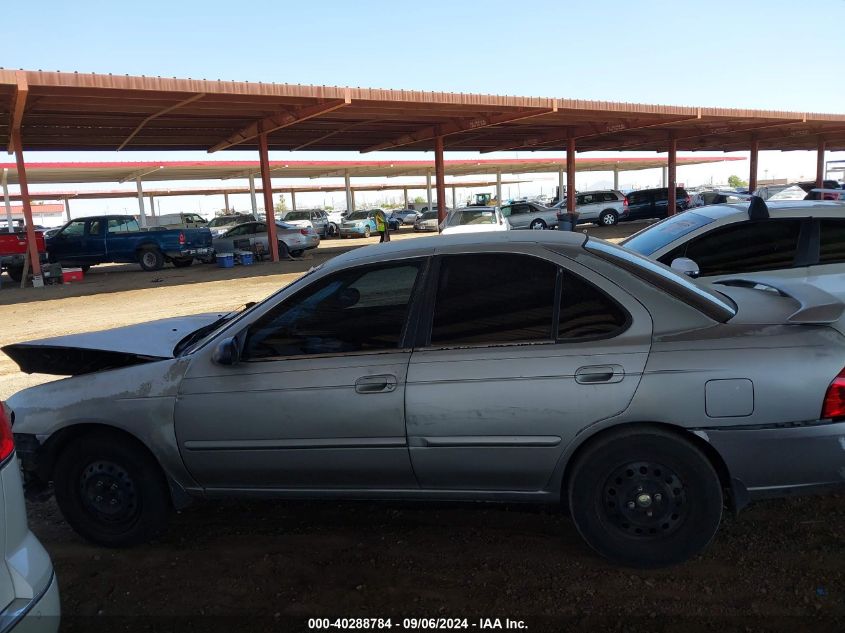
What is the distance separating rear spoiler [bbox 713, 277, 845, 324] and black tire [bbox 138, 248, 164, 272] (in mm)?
20737

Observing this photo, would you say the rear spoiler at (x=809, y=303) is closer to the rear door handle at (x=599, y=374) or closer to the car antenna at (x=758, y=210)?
the rear door handle at (x=599, y=374)

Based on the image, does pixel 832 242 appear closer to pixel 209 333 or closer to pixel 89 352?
pixel 209 333

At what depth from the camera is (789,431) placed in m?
2.77

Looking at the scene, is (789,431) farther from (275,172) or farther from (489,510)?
(275,172)

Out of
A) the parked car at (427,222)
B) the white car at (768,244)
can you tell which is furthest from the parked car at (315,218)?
the white car at (768,244)

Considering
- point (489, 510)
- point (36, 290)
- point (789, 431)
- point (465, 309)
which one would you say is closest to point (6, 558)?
point (465, 309)

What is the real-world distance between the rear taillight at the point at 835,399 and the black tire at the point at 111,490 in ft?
10.7

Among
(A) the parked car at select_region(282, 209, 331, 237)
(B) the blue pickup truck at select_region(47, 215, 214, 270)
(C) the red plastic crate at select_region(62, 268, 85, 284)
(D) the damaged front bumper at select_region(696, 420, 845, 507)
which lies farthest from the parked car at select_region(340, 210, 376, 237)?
(D) the damaged front bumper at select_region(696, 420, 845, 507)

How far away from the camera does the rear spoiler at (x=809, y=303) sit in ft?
9.60

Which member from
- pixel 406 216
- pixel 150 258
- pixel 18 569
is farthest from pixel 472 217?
pixel 406 216

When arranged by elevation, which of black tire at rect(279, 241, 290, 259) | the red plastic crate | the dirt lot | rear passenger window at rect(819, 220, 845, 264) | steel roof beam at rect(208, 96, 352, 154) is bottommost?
the dirt lot

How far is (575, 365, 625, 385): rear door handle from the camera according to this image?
9.36ft

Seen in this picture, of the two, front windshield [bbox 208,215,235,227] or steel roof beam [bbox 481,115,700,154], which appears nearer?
steel roof beam [bbox 481,115,700,154]

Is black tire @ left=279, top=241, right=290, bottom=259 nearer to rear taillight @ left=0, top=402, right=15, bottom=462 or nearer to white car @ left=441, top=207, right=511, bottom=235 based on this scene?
white car @ left=441, top=207, right=511, bottom=235
